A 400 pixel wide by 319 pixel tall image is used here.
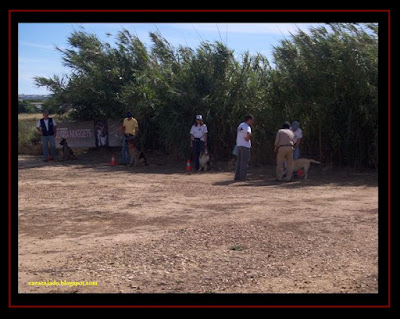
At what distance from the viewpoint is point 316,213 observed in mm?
10094

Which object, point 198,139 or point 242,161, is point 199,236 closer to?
point 242,161

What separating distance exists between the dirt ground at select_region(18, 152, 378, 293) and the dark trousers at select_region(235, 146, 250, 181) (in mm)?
308

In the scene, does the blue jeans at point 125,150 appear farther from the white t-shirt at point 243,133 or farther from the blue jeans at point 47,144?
the white t-shirt at point 243,133

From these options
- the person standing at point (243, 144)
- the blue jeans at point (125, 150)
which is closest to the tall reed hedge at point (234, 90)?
the blue jeans at point (125, 150)

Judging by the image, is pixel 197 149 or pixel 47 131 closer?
pixel 197 149

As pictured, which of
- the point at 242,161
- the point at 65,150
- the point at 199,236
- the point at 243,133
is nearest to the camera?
the point at 199,236

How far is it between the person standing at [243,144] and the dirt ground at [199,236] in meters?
0.38

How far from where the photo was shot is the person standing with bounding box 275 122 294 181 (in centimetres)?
1448

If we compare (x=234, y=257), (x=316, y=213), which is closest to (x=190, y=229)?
(x=234, y=257)

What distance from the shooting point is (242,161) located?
1488cm

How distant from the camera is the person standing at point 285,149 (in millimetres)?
14484

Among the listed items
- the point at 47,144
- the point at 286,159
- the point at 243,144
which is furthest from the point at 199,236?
the point at 47,144

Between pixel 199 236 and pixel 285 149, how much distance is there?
683cm
